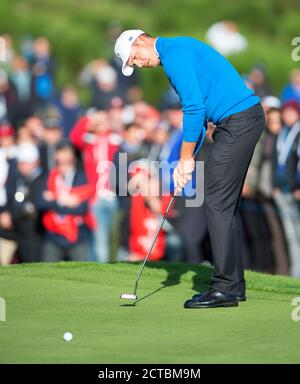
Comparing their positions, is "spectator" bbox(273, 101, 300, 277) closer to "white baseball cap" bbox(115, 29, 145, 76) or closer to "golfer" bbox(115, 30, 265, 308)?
"golfer" bbox(115, 30, 265, 308)

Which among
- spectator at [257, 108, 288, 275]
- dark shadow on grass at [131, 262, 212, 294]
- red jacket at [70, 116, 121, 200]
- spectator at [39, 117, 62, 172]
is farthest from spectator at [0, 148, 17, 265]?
dark shadow on grass at [131, 262, 212, 294]

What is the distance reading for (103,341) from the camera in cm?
713

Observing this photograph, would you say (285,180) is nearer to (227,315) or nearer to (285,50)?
(227,315)

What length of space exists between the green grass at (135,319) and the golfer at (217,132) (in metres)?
0.27

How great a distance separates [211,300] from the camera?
855 cm

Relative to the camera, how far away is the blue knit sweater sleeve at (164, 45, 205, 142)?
8375 mm

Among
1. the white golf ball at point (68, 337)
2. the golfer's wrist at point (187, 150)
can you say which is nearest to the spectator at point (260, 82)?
the golfer's wrist at point (187, 150)

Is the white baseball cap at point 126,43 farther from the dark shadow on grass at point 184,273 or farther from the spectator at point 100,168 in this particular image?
the spectator at point 100,168

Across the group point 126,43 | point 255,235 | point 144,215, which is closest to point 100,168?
point 144,215

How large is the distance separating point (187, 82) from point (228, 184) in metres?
0.82

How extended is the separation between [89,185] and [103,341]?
8.16m

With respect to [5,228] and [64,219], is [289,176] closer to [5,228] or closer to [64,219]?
[64,219]

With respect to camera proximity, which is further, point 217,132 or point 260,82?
point 260,82

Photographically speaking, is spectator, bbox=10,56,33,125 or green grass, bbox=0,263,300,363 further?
spectator, bbox=10,56,33,125
